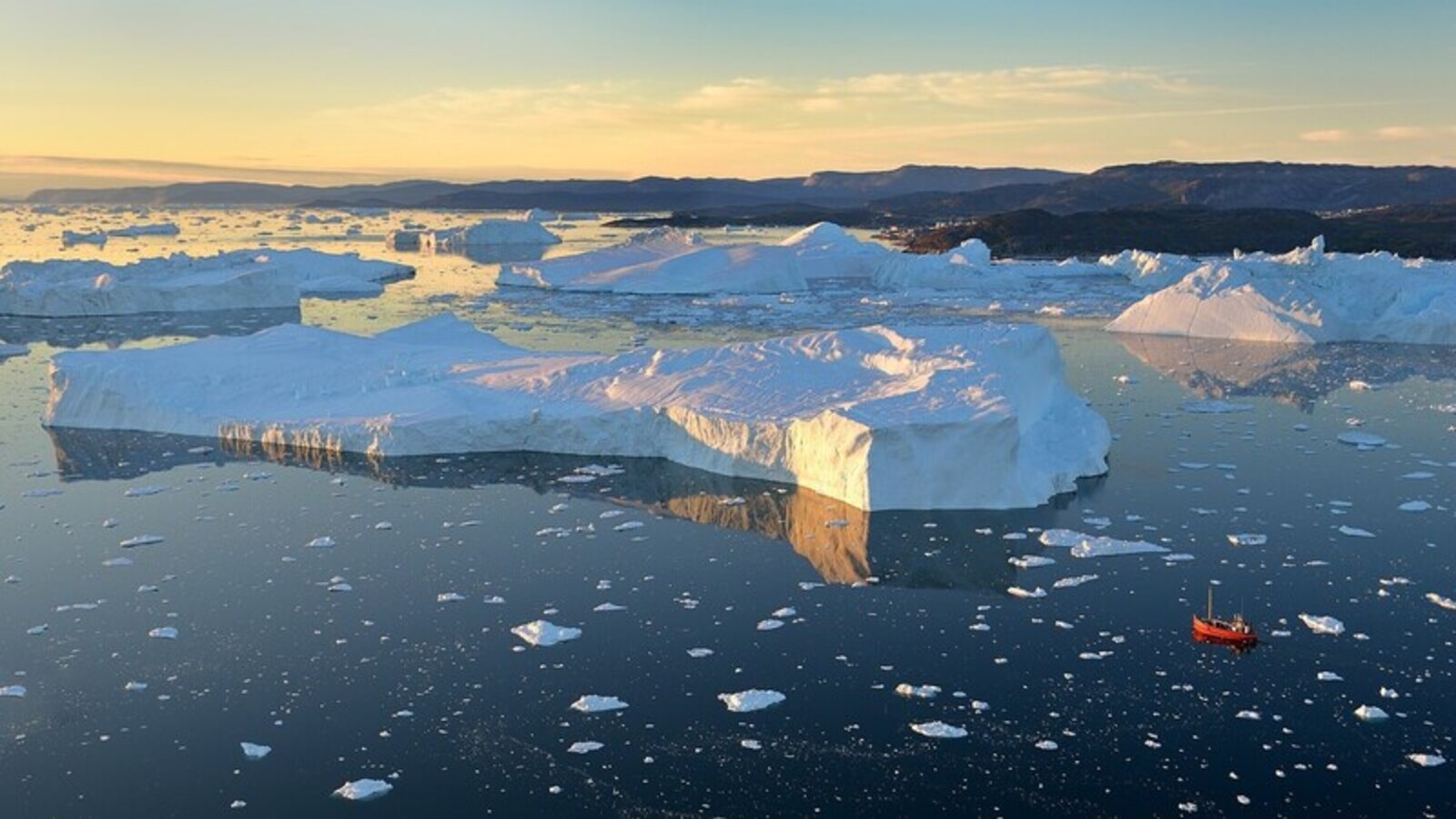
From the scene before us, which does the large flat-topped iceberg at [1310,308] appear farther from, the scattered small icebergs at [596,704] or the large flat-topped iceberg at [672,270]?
the scattered small icebergs at [596,704]

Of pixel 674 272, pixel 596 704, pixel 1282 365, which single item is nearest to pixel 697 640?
pixel 596 704

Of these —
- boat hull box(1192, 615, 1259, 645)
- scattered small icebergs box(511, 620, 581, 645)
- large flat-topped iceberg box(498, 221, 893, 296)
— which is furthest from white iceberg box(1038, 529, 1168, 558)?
large flat-topped iceberg box(498, 221, 893, 296)

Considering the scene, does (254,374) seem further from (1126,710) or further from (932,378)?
(1126,710)

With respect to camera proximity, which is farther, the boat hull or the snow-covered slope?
the snow-covered slope

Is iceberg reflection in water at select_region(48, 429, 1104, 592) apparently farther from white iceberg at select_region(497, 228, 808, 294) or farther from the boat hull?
white iceberg at select_region(497, 228, 808, 294)

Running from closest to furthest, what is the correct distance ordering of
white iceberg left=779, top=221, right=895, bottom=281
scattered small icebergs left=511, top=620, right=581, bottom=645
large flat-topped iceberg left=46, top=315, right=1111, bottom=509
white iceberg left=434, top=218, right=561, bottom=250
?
1. scattered small icebergs left=511, top=620, right=581, bottom=645
2. large flat-topped iceberg left=46, top=315, right=1111, bottom=509
3. white iceberg left=779, top=221, right=895, bottom=281
4. white iceberg left=434, top=218, right=561, bottom=250

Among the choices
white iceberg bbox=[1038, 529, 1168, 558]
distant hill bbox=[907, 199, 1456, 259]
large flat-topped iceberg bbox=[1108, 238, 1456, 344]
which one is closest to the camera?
white iceberg bbox=[1038, 529, 1168, 558]

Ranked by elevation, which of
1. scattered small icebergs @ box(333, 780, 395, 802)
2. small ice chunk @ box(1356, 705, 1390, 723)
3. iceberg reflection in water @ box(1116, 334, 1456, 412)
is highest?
iceberg reflection in water @ box(1116, 334, 1456, 412)
